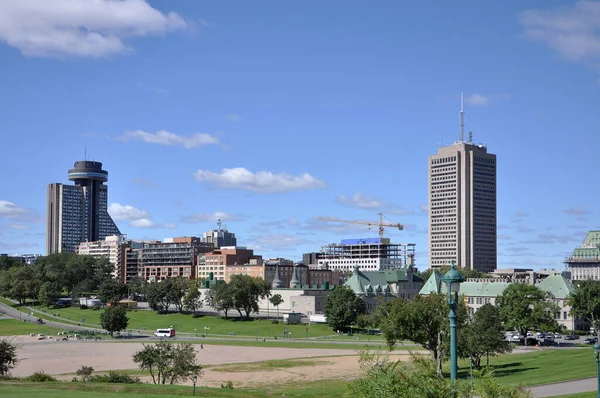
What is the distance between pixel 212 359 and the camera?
10025 cm

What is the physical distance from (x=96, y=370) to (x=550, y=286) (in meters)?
102

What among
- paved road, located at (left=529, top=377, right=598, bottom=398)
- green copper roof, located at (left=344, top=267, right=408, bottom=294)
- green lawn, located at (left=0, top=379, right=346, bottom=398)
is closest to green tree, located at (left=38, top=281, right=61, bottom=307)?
green copper roof, located at (left=344, top=267, right=408, bottom=294)

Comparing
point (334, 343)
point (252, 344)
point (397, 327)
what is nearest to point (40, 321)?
point (252, 344)

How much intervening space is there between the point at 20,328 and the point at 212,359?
240ft

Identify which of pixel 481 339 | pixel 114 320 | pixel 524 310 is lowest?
pixel 114 320

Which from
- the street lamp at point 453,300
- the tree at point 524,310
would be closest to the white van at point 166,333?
the tree at point 524,310

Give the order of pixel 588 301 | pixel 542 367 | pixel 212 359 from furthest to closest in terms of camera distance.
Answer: pixel 588 301
pixel 212 359
pixel 542 367

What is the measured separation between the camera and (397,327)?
74.6m

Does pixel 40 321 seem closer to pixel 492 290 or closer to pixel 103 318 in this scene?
pixel 103 318

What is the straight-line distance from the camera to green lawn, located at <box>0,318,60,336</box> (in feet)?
494

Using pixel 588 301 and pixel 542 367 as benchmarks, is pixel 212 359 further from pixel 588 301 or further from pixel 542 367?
pixel 588 301

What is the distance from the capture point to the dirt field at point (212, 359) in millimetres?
79812

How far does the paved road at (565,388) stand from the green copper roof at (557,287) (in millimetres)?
97987

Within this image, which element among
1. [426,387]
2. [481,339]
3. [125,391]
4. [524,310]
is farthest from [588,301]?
[426,387]
